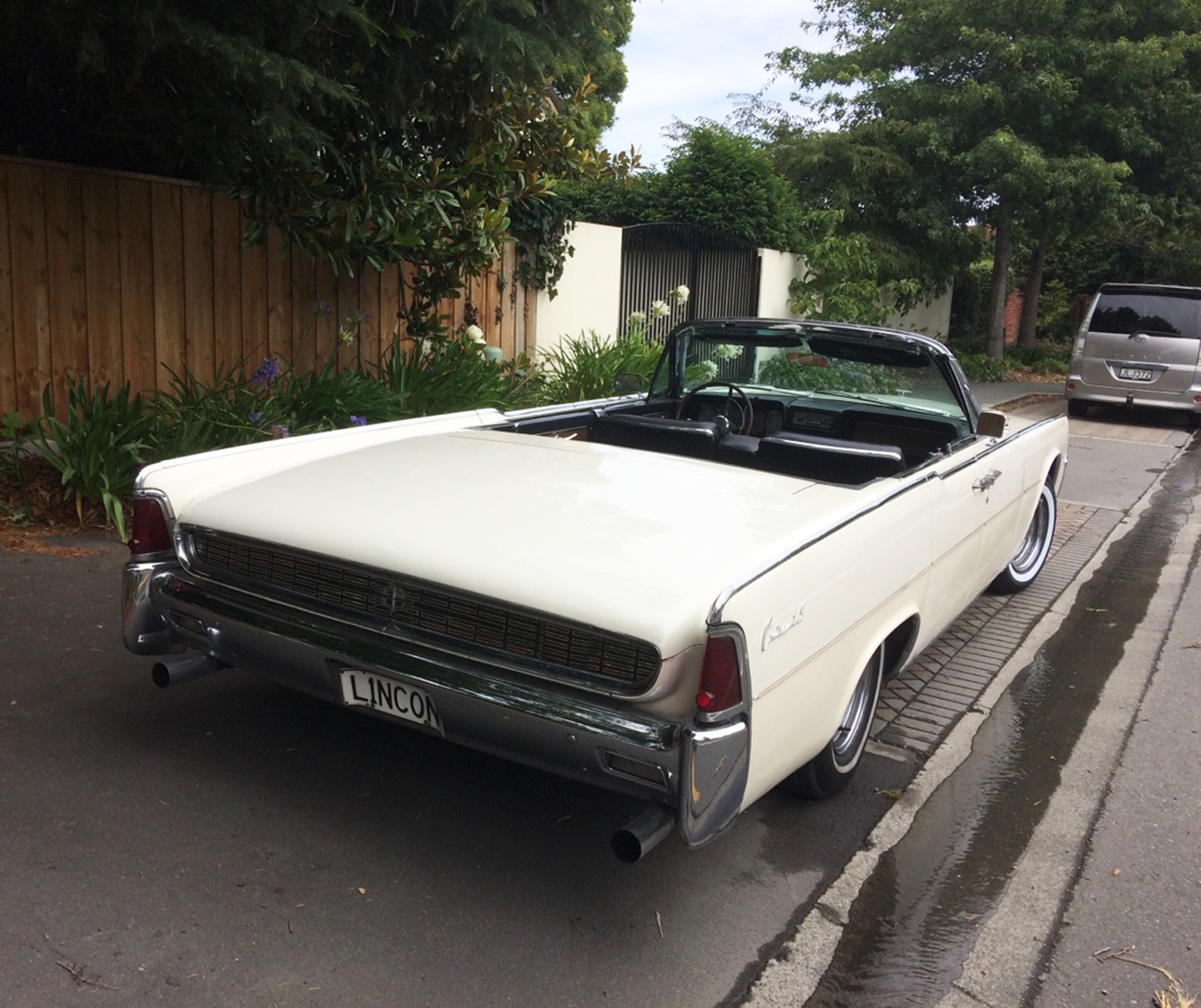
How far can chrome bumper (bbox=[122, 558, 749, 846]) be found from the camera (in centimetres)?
257

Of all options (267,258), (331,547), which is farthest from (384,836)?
(267,258)

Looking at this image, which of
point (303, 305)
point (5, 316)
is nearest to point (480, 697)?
point (5, 316)

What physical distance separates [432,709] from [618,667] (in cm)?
56

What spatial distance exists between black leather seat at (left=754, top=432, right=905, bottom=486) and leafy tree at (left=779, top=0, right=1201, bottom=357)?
14.4 meters

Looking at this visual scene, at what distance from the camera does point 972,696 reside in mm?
4586

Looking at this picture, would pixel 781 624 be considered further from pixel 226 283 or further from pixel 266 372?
pixel 226 283

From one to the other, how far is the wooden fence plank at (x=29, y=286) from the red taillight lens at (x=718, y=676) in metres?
5.52

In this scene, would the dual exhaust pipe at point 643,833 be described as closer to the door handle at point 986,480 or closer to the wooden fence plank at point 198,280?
the door handle at point 986,480

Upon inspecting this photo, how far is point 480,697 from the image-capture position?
278 cm

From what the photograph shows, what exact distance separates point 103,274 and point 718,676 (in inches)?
227

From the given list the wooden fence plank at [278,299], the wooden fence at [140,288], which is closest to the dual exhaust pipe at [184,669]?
the wooden fence at [140,288]

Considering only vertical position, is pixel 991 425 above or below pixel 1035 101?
below

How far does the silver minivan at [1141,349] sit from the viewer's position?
13086 millimetres

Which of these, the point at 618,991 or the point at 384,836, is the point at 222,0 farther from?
the point at 618,991
